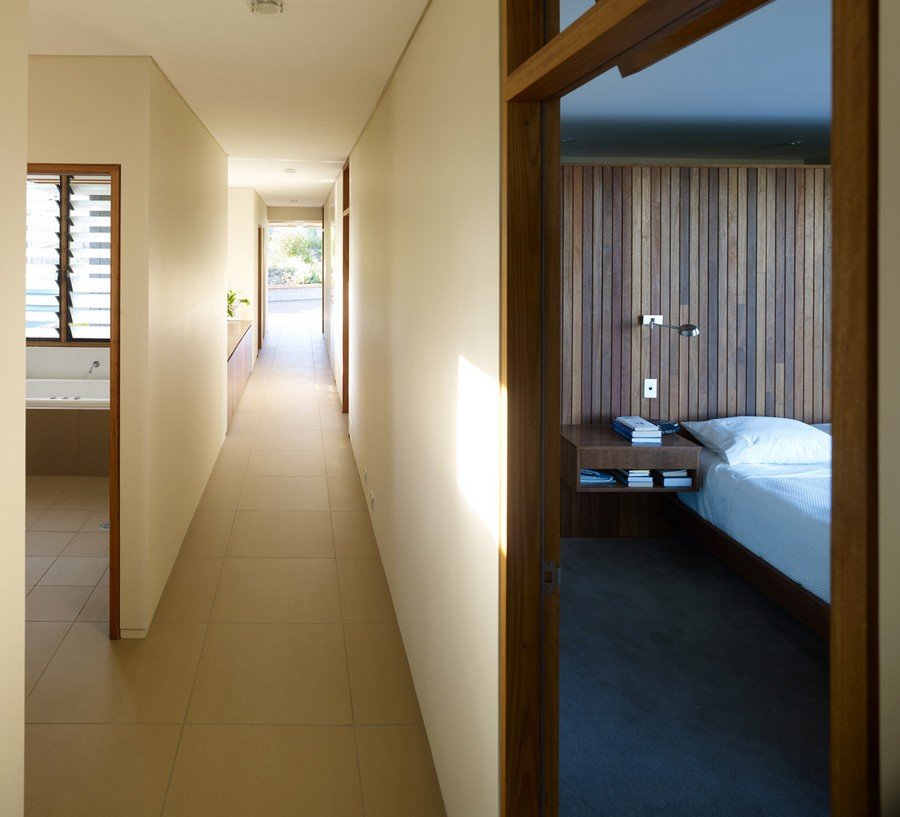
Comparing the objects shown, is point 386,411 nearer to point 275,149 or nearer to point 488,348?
point 488,348

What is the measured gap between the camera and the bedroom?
3.20 ft

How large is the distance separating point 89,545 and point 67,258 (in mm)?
2886

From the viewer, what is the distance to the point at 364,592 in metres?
4.91

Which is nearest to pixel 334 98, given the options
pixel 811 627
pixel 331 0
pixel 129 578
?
pixel 331 0

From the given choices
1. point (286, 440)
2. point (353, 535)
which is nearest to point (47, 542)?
point (353, 535)

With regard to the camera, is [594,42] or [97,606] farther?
[97,606]

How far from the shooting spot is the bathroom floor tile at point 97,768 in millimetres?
2887

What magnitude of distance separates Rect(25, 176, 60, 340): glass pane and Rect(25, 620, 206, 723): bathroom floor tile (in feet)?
12.8

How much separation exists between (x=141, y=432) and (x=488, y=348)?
263 centimetres

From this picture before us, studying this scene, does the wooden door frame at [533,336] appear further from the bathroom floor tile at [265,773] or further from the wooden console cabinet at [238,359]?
the wooden console cabinet at [238,359]

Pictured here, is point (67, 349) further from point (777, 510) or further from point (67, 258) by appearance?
point (777, 510)

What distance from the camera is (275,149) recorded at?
7.55 m

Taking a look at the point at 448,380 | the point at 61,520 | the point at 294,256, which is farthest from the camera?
the point at 294,256

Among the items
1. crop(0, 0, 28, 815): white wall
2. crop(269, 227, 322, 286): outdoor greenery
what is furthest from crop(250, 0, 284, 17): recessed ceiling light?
crop(269, 227, 322, 286): outdoor greenery
